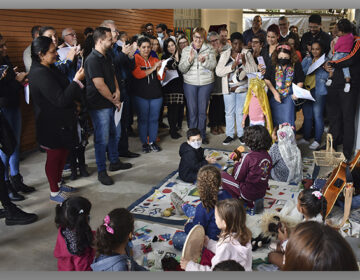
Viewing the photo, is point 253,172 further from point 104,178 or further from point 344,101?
point 344,101

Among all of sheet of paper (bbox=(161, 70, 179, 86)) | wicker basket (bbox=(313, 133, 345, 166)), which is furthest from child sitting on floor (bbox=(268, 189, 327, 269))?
sheet of paper (bbox=(161, 70, 179, 86))

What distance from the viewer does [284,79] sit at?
4.55 m

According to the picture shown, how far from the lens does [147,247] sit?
2.69m

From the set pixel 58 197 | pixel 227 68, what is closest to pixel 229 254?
pixel 58 197

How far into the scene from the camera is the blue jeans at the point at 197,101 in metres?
5.16

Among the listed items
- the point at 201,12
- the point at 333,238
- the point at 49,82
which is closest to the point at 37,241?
the point at 49,82

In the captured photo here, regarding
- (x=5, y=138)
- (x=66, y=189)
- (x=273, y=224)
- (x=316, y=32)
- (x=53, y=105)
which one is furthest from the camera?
(x=316, y=32)

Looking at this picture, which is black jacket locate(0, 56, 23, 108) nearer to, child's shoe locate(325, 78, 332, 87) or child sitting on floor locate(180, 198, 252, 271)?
child sitting on floor locate(180, 198, 252, 271)

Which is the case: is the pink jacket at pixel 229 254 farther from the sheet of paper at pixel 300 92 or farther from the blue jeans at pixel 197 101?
the blue jeans at pixel 197 101

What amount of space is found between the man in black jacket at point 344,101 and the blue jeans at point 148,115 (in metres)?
2.36

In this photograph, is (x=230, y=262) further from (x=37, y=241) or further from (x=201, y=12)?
(x=201, y=12)

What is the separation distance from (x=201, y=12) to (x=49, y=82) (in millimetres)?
8692

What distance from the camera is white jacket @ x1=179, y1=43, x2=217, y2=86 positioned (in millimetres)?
4973

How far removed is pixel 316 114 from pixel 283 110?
2.15 feet
